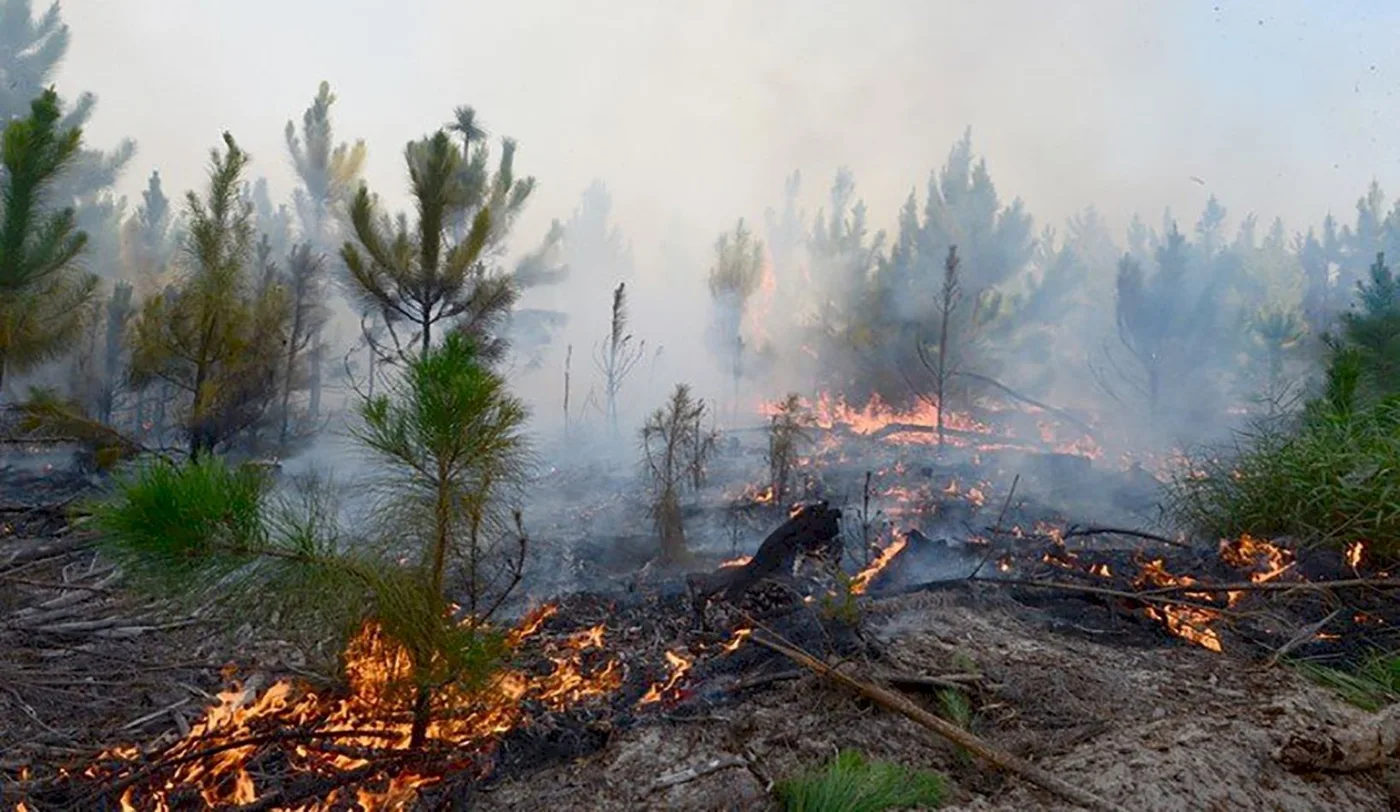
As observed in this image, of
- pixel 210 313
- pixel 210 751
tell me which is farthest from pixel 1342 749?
pixel 210 313

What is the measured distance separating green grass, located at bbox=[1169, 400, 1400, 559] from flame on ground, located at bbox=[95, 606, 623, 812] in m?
5.04

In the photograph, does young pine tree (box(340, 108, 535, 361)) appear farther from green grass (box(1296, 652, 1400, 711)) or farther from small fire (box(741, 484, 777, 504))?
green grass (box(1296, 652, 1400, 711))

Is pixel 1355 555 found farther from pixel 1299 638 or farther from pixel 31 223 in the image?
pixel 31 223

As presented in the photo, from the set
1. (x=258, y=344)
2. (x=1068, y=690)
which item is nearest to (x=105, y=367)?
(x=258, y=344)

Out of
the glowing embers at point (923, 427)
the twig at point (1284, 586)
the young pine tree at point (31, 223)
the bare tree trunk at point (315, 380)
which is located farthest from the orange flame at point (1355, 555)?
the bare tree trunk at point (315, 380)

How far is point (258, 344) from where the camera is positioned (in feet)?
38.3

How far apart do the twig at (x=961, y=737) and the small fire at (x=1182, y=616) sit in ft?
6.82

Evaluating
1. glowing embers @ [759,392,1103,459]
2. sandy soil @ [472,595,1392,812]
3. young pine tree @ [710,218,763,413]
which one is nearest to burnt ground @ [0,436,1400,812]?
sandy soil @ [472,595,1392,812]

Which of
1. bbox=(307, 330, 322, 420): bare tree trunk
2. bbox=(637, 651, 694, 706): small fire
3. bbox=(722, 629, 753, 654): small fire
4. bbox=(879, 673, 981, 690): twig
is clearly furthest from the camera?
bbox=(307, 330, 322, 420): bare tree trunk

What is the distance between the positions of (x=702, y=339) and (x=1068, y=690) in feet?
115

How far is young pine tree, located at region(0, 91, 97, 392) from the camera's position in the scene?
7.23 m

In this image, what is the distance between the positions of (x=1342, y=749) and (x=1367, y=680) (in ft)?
3.63

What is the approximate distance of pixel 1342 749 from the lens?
260 centimetres

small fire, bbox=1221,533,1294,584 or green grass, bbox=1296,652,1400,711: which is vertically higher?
small fire, bbox=1221,533,1294,584
